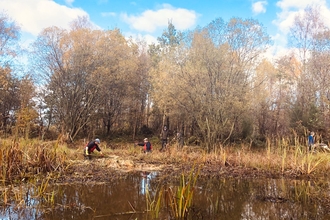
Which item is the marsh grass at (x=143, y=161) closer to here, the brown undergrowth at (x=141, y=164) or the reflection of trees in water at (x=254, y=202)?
the brown undergrowth at (x=141, y=164)

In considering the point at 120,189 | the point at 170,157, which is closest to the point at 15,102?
the point at 170,157

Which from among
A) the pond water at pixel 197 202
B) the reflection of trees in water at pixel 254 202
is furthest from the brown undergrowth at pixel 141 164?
the reflection of trees in water at pixel 254 202

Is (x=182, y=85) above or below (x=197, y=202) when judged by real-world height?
above

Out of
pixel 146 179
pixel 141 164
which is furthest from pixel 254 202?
pixel 141 164

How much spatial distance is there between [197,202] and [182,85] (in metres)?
11.3

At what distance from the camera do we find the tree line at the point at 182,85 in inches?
616

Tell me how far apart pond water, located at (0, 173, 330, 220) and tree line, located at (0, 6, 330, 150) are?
20.0 feet

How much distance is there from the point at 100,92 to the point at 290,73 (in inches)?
683

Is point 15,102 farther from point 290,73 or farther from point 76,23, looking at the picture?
point 290,73

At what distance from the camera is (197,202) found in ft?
17.8

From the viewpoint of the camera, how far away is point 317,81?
1975 centimetres

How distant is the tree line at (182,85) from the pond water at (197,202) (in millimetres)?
6094

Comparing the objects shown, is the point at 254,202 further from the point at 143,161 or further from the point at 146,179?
the point at 143,161

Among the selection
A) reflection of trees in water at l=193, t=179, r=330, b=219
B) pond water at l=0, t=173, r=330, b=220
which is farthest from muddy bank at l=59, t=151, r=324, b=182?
reflection of trees in water at l=193, t=179, r=330, b=219
